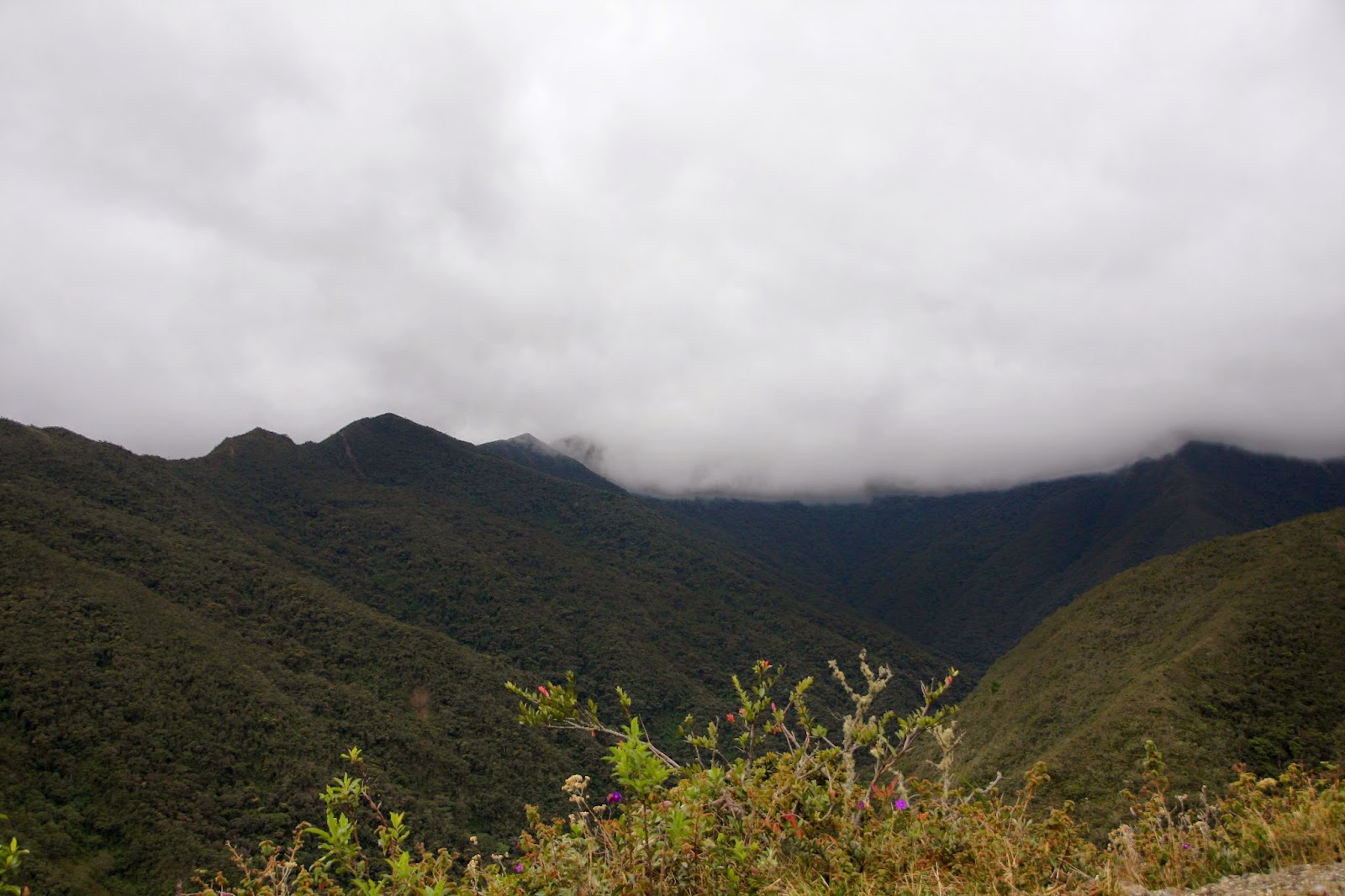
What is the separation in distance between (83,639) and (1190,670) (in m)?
92.6

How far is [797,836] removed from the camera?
345 centimetres

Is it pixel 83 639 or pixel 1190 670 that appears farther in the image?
pixel 83 639

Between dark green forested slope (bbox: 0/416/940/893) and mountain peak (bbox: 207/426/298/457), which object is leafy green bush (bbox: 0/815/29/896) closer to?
dark green forested slope (bbox: 0/416/940/893)

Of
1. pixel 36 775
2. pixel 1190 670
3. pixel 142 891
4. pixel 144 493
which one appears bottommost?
pixel 142 891

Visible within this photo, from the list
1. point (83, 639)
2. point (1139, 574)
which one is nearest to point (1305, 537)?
point (1139, 574)

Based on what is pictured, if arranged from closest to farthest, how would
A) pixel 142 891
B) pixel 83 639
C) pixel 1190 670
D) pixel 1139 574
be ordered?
1. pixel 142 891
2. pixel 1190 670
3. pixel 83 639
4. pixel 1139 574

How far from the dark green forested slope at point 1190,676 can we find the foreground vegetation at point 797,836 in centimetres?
4052

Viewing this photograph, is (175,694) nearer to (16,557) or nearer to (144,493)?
(16,557)

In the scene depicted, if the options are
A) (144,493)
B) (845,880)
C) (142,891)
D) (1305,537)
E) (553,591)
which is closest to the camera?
(845,880)

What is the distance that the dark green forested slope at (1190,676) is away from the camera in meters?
40.3

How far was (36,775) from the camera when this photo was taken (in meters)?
42.9

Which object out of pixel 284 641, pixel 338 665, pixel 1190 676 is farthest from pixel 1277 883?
pixel 284 641

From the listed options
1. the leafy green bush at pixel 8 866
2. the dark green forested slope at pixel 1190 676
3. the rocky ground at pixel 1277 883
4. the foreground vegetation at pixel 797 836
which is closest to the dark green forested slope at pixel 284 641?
the leafy green bush at pixel 8 866

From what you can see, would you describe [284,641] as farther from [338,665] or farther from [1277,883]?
[1277,883]
